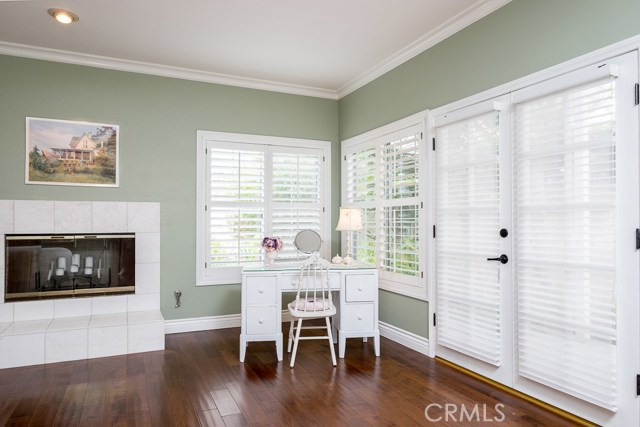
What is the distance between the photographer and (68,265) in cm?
405

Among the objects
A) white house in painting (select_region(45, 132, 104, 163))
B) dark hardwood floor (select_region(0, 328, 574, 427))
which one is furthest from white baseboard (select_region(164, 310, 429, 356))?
white house in painting (select_region(45, 132, 104, 163))

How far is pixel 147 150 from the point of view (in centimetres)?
438

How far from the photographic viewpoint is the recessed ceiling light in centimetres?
322

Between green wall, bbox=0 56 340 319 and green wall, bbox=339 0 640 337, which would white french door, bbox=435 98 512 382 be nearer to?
green wall, bbox=339 0 640 337

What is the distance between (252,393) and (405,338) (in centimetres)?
165

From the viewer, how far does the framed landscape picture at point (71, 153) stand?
3.97 meters

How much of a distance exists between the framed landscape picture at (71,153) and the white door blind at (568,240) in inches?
145

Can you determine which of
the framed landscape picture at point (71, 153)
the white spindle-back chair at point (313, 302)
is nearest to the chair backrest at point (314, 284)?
the white spindle-back chair at point (313, 302)

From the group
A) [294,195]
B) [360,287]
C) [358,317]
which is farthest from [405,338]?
[294,195]

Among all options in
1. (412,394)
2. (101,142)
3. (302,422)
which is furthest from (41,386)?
(412,394)

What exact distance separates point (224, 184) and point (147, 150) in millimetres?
853

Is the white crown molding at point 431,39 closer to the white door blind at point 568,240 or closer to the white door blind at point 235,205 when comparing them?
the white door blind at point 568,240

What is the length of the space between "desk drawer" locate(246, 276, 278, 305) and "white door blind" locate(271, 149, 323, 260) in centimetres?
128

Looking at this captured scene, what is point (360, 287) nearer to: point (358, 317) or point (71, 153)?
point (358, 317)
